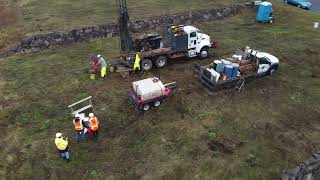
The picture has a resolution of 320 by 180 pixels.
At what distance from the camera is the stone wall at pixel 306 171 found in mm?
16656

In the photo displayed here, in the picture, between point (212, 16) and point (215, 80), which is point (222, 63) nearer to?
point (215, 80)

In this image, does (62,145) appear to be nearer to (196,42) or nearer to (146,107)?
(146,107)

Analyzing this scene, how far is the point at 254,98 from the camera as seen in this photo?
75.2 feet

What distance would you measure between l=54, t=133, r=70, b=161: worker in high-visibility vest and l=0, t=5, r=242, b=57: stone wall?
15.1 meters

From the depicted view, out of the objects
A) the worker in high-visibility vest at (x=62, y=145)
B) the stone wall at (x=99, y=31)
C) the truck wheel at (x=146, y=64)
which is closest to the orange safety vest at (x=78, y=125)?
the worker in high-visibility vest at (x=62, y=145)

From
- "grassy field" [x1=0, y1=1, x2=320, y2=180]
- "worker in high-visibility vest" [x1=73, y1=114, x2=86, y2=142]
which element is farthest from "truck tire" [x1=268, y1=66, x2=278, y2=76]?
"worker in high-visibility vest" [x1=73, y1=114, x2=86, y2=142]

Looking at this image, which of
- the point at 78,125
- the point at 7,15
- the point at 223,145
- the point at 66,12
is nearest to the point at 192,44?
the point at 223,145

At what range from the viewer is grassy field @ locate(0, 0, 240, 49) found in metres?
32.7

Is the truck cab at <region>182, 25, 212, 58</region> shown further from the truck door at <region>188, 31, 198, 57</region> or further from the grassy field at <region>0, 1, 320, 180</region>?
the grassy field at <region>0, 1, 320, 180</region>

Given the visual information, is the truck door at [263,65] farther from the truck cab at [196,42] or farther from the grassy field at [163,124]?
the truck cab at [196,42]

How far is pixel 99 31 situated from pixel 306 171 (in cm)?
2182

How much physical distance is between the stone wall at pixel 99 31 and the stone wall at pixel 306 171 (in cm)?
2038

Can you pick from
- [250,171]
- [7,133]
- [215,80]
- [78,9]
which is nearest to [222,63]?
[215,80]

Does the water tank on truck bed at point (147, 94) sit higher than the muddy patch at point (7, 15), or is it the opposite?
the muddy patch at point (7, 15)
